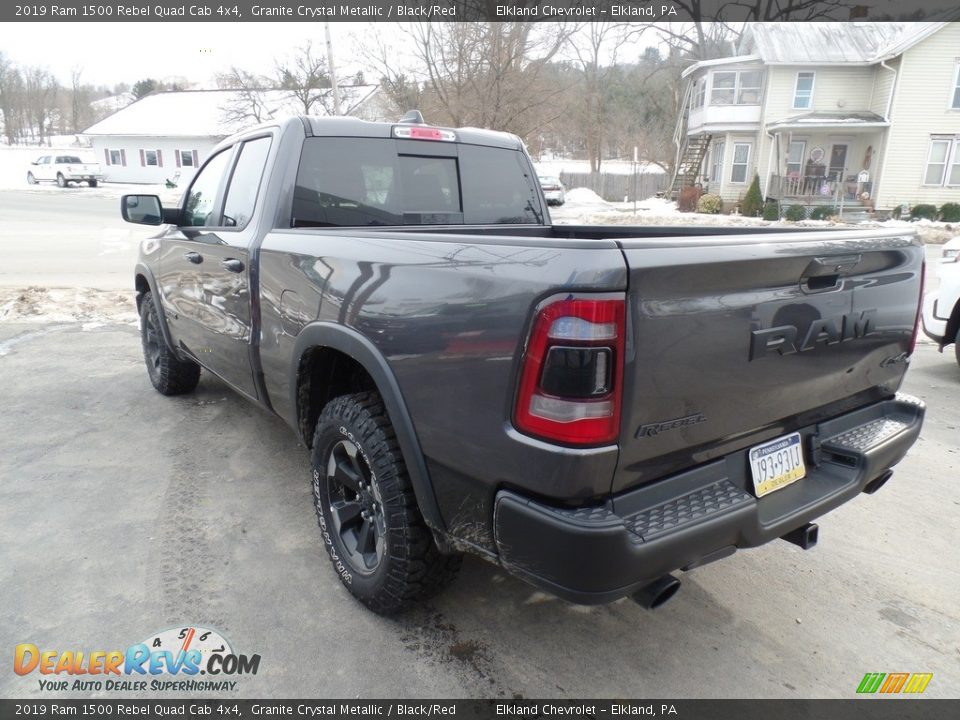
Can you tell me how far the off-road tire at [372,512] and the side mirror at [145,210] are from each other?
94.8 inches

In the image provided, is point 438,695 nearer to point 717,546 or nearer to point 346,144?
point 717,546

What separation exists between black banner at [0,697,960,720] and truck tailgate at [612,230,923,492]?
87cm

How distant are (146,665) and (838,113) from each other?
3061 centimetres

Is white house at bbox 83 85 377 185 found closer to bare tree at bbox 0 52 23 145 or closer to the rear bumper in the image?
bare tree at bbox 0 52 23 145

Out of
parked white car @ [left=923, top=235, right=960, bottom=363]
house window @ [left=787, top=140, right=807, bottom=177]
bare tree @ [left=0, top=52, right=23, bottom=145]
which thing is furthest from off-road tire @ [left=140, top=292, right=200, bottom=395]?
bare tree @ [left=0, top=52, right=23, bottom=145]

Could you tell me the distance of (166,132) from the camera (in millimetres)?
43031

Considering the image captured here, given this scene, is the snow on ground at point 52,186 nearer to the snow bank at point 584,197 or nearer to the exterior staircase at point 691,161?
the snow bank at point 584,197

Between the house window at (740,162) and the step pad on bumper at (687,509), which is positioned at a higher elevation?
the house window at (740,162)

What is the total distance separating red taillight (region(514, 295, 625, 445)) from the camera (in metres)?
1.71

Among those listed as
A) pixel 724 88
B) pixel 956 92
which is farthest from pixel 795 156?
pixel 956 92

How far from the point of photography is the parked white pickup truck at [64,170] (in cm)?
3716

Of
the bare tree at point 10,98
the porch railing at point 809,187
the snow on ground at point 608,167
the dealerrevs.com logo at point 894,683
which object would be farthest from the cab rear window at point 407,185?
the bare tree at point 10,98

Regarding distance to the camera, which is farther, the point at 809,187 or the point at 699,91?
the point at 699,91

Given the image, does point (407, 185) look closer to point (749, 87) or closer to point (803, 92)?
point (803, 92)
